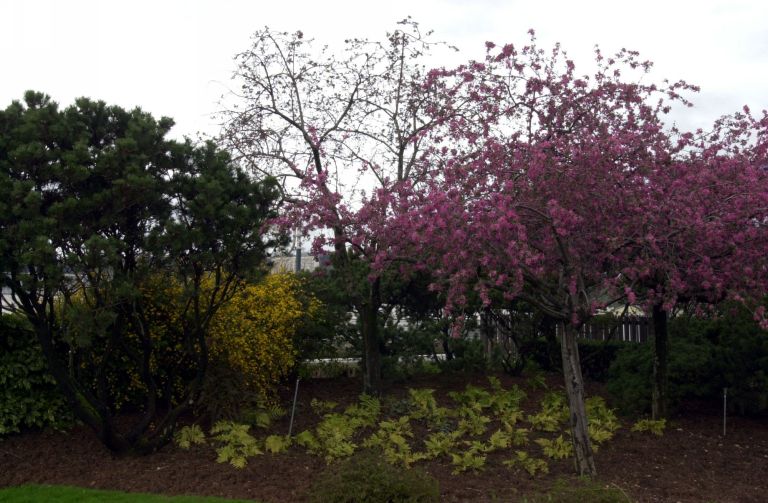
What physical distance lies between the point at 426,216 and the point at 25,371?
16.7ft

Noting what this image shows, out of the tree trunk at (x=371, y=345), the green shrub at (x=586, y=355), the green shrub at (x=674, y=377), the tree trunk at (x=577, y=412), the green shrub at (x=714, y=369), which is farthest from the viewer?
the green shrub at (x=586, y=355)

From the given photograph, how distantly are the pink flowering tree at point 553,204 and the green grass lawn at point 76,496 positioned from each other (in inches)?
112

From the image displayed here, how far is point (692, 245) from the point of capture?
705cm

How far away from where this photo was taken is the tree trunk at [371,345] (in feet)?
33.6

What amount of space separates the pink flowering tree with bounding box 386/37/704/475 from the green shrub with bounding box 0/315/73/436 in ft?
14.6

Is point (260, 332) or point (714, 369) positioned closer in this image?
point (260, 332)

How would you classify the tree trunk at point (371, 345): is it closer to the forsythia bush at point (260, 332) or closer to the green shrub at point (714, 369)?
the forsythia bush at point (260, 332)

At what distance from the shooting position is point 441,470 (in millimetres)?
7781

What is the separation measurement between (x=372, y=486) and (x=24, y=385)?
4.73 m

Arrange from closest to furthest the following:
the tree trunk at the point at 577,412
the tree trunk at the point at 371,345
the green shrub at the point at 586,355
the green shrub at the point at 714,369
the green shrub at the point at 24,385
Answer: the tree trunk at the point at 577,412 → the green shrub at the point at 24,385 → the green shrub at the point at 714,369 → the tree trunk at the point at 371,345 → the green shrub at the point at 586,355

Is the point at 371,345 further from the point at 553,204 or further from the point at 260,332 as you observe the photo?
the point at 553,204

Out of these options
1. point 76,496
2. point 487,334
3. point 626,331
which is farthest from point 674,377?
point 76,496

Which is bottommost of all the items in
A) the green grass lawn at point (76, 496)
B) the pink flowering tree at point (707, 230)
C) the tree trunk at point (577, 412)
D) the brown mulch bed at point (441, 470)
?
the green grass lawn at point (76, 496)

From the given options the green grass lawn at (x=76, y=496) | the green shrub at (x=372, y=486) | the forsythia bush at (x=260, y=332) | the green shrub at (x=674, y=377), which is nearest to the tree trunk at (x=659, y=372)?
the green shrub at (x=674, y=377)
